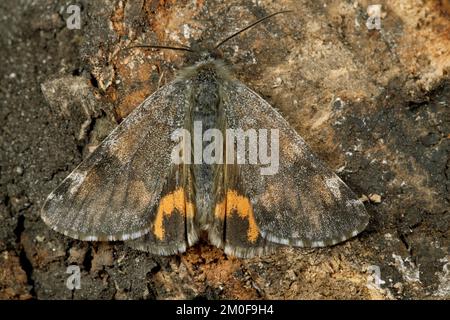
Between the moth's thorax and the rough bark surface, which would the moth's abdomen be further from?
the rough bark surface

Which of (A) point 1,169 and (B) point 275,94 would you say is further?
(A) point 1,169

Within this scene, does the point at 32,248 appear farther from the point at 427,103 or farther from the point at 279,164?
the point at 427,103

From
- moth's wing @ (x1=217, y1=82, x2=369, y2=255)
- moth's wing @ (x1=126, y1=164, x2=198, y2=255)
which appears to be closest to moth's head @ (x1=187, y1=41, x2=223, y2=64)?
moth's wing @ (x1=217, y1=82, x2=369, y2=255)

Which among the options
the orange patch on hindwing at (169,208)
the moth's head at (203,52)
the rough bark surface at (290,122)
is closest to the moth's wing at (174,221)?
the orange patch on hindwing at (169,208)

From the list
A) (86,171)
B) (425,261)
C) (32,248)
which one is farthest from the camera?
(32,248)

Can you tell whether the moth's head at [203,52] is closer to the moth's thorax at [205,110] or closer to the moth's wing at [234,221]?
the moth's thorax at [205,110]

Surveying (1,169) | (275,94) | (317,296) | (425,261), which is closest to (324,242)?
(317,296)

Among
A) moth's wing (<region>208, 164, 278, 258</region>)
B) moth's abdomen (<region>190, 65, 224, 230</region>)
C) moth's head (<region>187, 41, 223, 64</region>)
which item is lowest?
moth's wing (<region>208, 164, 278, 258</region>)
